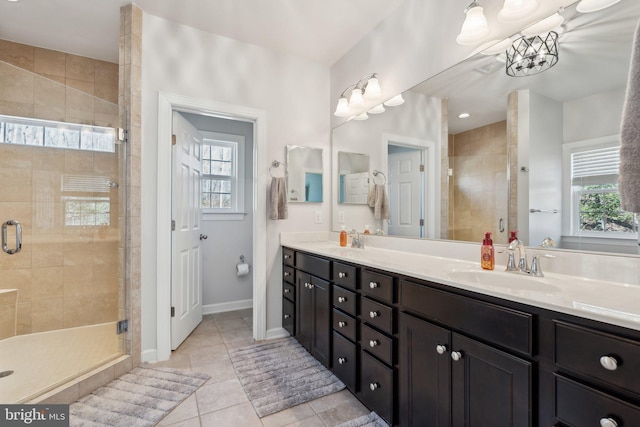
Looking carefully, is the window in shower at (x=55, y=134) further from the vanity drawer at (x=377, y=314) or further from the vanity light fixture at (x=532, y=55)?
the vanity light fixture at (x=532, y=55)

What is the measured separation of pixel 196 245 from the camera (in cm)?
290

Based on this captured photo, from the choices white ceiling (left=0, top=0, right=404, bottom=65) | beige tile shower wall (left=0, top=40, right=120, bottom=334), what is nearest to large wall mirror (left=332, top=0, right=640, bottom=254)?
white ceiling (left=0, top=0, right=404, bottom=65)

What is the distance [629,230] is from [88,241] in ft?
11.9

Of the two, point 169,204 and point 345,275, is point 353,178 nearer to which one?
point 345,275

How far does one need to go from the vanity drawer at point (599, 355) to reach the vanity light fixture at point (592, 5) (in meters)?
1.25

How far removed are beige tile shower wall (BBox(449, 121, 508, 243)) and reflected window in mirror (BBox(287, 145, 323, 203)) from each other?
4.45 ft

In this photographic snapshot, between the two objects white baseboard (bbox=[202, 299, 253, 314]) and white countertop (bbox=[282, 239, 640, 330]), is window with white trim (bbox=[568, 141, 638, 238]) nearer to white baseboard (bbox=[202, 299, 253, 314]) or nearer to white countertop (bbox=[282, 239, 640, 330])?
white countertop (bbox=[282, 239, 640, 330])

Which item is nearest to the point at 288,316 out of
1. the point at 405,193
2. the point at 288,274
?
the point at 288,274

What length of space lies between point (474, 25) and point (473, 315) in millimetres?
1422

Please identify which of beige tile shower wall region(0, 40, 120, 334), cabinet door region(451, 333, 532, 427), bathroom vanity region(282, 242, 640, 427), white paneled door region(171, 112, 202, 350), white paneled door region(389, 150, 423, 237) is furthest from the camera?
white paneled door region(171, 112, 202, 350)

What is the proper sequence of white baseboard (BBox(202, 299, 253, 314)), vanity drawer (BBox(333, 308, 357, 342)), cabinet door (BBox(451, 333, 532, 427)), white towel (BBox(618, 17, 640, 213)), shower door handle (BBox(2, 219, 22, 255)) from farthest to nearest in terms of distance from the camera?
1. white baseboard (BBox(202, 299, 253, 314))
2. shower door handle (BBox(2, 219, 22, 255))
3. vanity drawer (BBox(333, 308, 357, 342))
4. cabinet door (BBox(451, 333, 532, 427))
5. white towel (BBox(618, 17, 640, 213))

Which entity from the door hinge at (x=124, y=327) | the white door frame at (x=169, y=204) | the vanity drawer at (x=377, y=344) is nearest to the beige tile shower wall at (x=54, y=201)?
the white door frame at (x=169, y=204)

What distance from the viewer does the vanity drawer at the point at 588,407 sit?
68 centimetres

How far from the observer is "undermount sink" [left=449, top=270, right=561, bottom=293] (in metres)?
1.12
